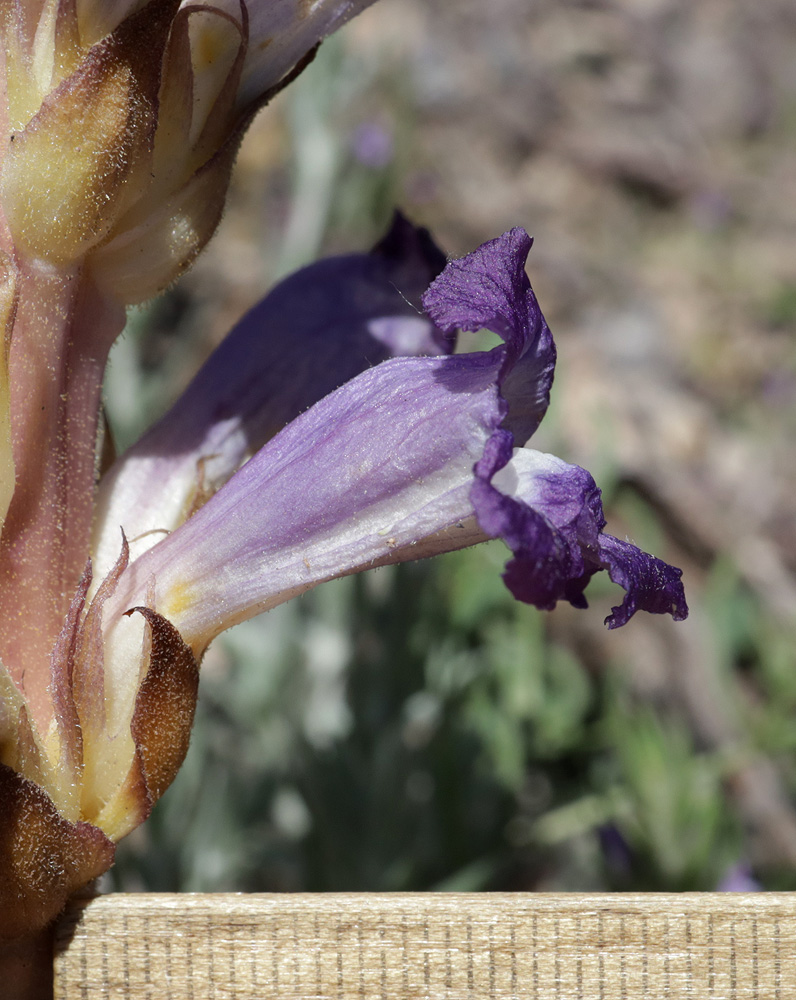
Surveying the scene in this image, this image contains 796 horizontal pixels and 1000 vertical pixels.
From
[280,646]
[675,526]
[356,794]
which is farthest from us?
[675,526]

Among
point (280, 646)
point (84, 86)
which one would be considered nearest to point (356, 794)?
point (280, 646)

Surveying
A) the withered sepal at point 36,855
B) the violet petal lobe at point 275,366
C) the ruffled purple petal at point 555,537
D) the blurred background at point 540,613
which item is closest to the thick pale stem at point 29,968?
the withered sepal at point 36,855

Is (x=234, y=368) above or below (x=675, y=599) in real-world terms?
above

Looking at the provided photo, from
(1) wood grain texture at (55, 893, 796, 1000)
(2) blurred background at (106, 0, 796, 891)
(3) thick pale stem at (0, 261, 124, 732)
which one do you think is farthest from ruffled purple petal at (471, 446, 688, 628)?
(2) blurred background at (106, 0, 796, 891)

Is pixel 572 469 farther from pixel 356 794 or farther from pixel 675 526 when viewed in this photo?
pixel 675 526

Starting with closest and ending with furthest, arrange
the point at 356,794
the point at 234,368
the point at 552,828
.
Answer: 1. the point at 234,368
2. the point at 356,794
3. the point at 552,828

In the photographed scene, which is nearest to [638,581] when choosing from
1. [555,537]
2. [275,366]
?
[555,537]

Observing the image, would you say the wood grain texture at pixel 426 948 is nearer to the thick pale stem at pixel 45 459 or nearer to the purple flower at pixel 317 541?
the purple flower at pixel 317 541

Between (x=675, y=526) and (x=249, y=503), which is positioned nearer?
(x=249, y=503)
